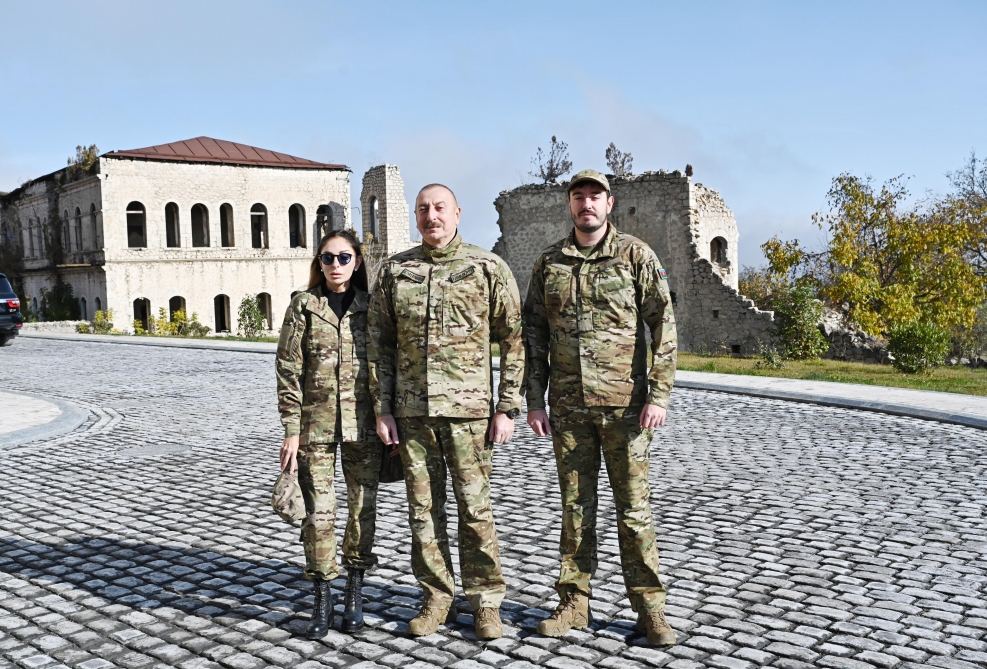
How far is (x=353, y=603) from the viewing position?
458 cm

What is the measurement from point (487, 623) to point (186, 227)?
38.8 meters

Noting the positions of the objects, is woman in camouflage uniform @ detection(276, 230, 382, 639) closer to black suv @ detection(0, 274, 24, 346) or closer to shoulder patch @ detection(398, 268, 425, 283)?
shoulder patch @ detection(398, 268, 425, 283)

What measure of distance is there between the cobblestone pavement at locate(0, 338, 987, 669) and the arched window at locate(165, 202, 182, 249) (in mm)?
31919

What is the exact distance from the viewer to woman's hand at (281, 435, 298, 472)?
454 centimetres

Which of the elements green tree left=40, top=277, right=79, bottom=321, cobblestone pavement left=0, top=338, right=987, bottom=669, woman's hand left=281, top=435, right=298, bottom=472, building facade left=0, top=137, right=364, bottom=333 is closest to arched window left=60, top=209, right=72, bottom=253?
building facade left=0, top=137, right=364, bottom=333

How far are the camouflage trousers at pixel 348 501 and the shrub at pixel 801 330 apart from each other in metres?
18.5

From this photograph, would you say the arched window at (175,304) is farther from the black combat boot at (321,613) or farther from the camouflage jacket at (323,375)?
the black combat boot at (321,613)

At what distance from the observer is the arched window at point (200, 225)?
41125 mm

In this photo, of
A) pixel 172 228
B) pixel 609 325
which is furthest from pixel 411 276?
→ pixel 172 228

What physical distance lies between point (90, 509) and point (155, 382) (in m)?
9.36

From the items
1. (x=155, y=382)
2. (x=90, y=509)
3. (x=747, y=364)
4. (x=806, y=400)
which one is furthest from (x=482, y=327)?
(x=747, y=364)

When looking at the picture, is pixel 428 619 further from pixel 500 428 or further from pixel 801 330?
pixel 801 330

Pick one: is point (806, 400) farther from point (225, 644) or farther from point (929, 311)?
point (929, 311)

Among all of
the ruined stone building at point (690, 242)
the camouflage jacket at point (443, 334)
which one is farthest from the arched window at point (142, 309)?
the camouflage jacket at point (443, 334)
